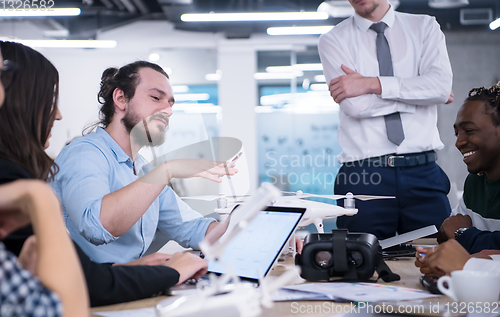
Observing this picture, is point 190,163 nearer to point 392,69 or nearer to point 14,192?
point 14,192

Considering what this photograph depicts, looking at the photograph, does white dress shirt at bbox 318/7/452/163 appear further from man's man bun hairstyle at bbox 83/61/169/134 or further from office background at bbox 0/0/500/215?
office background at bbox 0/0/500/215

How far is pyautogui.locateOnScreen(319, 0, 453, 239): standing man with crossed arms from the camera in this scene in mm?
1714

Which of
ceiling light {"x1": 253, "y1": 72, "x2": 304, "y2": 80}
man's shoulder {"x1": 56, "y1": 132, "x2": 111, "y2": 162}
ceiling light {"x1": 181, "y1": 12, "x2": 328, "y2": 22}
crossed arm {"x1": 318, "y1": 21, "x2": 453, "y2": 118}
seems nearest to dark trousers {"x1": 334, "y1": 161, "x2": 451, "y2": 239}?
crossed arm {"x1": 318, "y1": 21, "x2": 453, "y2": 118}

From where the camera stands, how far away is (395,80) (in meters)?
1.74

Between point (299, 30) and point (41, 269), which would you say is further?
point (299, 30)

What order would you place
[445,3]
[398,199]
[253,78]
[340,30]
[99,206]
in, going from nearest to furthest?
[99,206], [398,199], [340,30], [445,3], [253,78]

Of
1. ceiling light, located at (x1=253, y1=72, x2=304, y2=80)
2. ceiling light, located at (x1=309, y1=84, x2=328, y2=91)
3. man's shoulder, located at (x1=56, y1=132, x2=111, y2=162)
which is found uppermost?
ceiling light, located at (x1=253, y1=72, x2=304, y2=80)

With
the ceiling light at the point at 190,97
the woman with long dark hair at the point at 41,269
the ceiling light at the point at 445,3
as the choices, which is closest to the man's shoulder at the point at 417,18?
the ceiling light at the point at 190,97

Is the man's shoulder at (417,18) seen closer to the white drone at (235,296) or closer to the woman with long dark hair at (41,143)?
the woman with long dark hair at (41,143)

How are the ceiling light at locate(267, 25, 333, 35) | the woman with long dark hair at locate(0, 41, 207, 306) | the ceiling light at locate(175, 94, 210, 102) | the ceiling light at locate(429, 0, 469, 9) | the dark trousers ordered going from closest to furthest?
the woman with long dark hair at locate(0, 41, 207, 306) → the ceiling light at locate(175, 94, 210, 102) → the dark trousers → the ceiling light at locate(429, 0, 469, 9) → the ceiling light at locate(267, 25, 333, 35)

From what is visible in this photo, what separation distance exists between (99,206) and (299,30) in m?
5.44

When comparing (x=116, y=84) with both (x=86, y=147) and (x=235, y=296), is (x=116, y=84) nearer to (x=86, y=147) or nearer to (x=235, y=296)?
(x=86, y=147)

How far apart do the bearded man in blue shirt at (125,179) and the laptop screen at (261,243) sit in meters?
0.17

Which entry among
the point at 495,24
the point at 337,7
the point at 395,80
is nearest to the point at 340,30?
the point at 395,80
